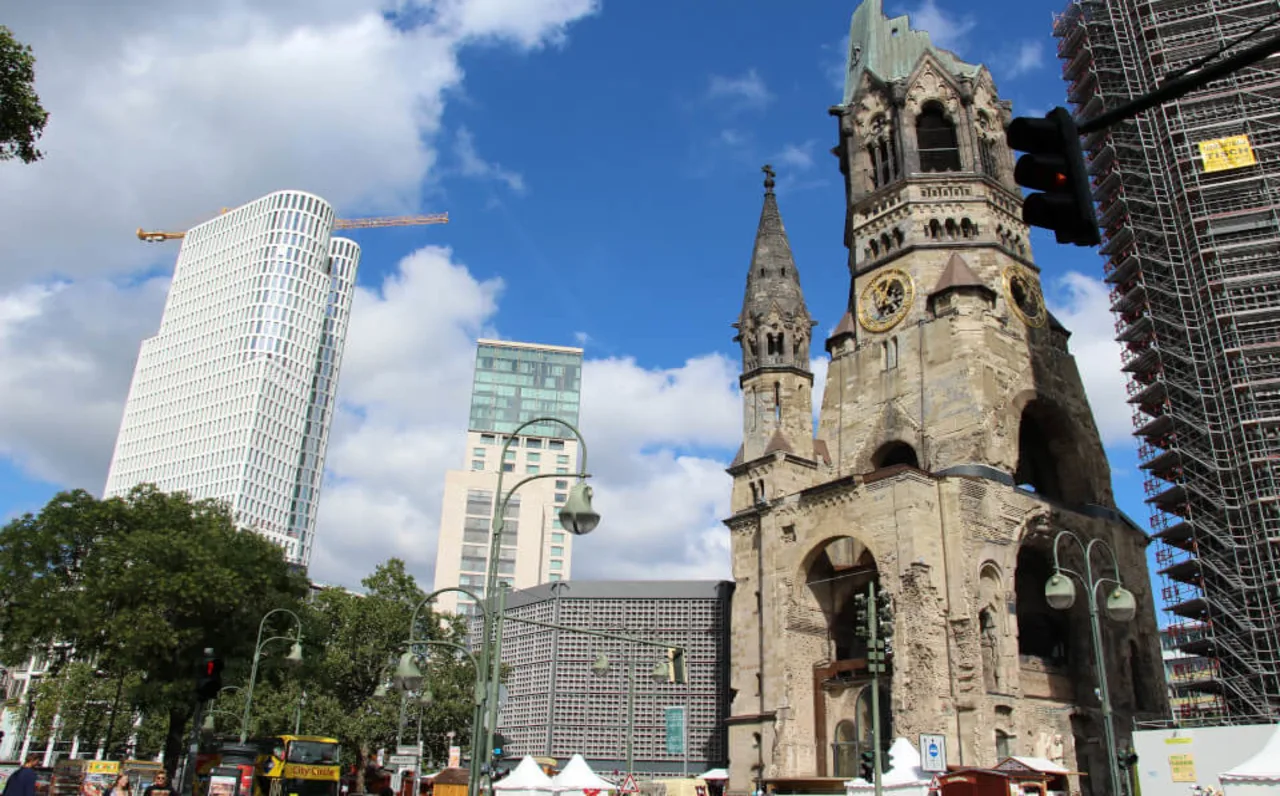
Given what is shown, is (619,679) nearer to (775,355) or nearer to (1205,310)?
(775,355)

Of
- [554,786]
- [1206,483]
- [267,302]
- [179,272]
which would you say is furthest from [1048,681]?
[179,272]

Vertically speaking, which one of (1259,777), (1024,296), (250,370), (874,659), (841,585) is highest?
(250,370)

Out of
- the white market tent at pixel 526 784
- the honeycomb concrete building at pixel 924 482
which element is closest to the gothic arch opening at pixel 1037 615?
the honeycomb concrete building at pixel 924 482

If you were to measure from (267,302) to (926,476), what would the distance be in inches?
4940

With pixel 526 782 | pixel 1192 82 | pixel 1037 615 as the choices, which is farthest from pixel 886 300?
pixel 1192 82

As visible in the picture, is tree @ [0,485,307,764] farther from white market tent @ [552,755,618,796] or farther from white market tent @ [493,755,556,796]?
white market tent @ [552,755,618,796]

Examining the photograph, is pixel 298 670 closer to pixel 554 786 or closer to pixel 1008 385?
pixel 554 786

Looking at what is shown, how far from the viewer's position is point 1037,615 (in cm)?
4131

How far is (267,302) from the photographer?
142m

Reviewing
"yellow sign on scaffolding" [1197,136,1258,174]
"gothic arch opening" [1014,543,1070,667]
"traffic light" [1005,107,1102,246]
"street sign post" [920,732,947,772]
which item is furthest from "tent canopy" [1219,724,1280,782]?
"yellow sign on scaffolding" [1197,136,1258,174]

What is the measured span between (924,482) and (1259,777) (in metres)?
16.6

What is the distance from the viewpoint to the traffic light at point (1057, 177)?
7742 mm

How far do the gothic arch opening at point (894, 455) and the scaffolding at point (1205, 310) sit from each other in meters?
10.1

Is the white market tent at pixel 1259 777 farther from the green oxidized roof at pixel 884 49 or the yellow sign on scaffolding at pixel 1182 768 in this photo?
the green oxidized roof at pixel 884 49
